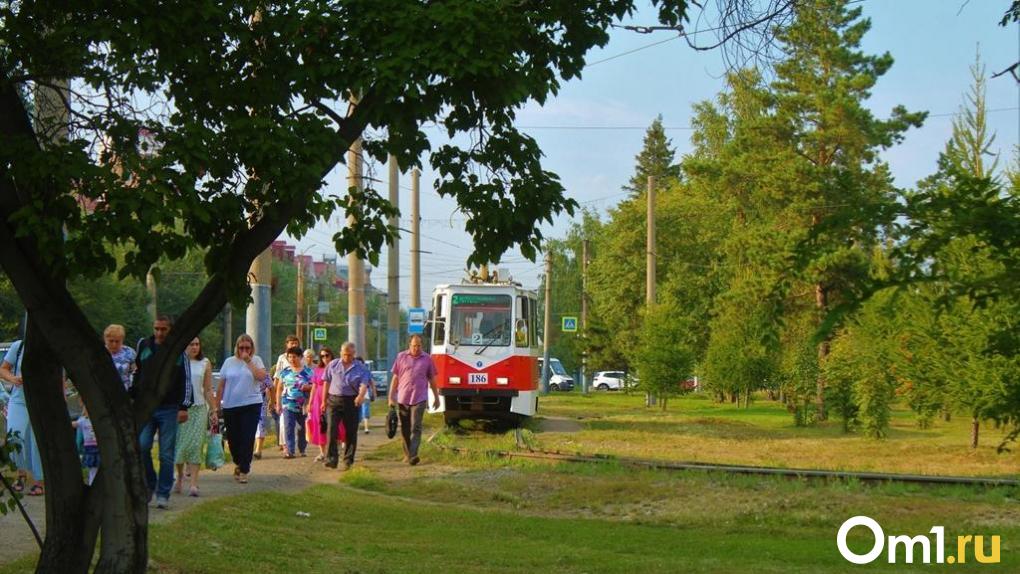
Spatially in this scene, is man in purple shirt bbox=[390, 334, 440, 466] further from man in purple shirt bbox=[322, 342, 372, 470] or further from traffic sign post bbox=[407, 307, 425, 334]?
traffic sign post bbox=[407, 307, 425, 334]

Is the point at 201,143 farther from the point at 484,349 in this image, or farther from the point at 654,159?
the point at 654,159

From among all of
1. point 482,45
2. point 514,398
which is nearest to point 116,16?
point 482,45

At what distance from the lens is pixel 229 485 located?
15633 millimetres

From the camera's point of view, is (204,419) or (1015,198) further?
(204,419)

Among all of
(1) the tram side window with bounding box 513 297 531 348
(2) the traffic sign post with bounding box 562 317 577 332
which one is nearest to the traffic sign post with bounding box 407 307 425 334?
(1) the tram side window with bounding box 513 297 531 348

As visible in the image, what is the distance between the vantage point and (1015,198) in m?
6.43

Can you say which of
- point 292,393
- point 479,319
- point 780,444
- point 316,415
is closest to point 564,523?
point 316,415

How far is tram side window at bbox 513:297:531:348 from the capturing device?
1154 inches

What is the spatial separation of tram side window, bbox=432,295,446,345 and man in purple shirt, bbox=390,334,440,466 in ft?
30.7

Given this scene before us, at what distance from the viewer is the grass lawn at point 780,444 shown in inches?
854

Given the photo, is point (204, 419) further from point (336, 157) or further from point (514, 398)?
Answer: point (514, 398)

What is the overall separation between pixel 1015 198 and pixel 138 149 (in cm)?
437

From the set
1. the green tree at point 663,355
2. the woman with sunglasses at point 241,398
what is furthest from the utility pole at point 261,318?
the green tree at point 663,355

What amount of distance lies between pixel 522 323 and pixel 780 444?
19.8ft
